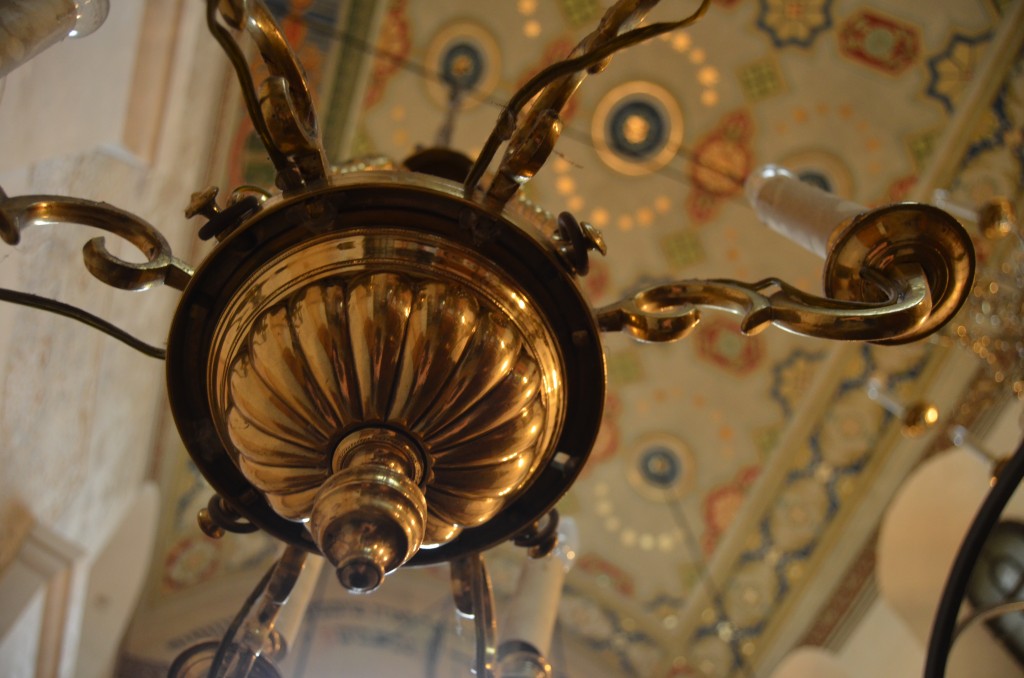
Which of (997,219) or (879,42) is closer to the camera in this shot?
(997,219)

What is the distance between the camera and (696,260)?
4191mm

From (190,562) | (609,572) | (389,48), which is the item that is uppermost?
(389,48)

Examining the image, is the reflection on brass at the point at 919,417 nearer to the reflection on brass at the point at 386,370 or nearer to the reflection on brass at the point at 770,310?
the reflection on brass at the point at 770,310

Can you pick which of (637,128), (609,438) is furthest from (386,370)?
(609,438)

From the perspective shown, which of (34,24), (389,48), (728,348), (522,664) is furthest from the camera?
(728,348)

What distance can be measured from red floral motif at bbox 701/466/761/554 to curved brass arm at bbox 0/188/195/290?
357cm

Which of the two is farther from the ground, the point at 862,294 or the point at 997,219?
the point at 997,219

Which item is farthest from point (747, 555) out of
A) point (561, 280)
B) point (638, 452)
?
point (561, 280)

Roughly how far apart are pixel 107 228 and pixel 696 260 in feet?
10.9

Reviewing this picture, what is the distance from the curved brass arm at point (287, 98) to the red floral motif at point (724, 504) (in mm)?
3578

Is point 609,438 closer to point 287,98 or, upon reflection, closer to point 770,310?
point 770,310

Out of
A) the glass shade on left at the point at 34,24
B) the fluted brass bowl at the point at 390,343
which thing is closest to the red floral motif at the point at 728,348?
the fluted brass bowl at the point at 390,343

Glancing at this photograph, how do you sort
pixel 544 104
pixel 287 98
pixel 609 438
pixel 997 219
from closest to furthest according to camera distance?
pixel 287 98, pixel 544 104, pixel 997 219, pixel 609 438

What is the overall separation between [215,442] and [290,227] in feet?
1.20
